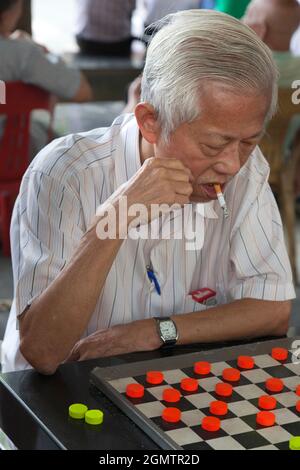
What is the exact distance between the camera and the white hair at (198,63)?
1.75 metres

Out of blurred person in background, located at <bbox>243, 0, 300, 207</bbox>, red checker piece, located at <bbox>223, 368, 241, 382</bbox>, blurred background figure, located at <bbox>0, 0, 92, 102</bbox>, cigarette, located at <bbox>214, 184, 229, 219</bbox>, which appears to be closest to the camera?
red checker piece, located at <bbox>223, 368, 241, 382</bbox>

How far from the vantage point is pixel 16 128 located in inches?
158

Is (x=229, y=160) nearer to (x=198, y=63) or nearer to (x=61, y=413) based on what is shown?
(x=198, y=63)

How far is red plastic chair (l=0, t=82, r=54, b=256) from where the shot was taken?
3.89 m

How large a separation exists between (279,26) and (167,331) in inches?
109

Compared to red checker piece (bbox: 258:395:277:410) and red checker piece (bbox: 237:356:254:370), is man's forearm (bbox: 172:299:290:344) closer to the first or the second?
red checker piece (bbox: 237:356:254:370)

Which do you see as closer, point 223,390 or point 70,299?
point 223,390

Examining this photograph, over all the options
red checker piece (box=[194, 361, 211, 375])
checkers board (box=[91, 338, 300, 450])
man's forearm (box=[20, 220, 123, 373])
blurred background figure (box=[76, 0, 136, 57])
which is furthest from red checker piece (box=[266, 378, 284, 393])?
blurred background figure (box=[76, 0, 136, 57])

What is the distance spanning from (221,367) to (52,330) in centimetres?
35

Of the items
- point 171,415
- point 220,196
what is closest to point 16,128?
point 220,196

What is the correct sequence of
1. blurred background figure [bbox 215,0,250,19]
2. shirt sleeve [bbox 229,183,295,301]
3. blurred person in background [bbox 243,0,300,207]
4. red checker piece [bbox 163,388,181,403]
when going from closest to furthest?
1. red checker piece [bbox 163,388,181,403]
2. shirt sleeve [bbox 229,183,295,301]
3. blurred person in background [bbox 243,0,300,207]
4. blurred background figure [bbox 215,0,250,19]

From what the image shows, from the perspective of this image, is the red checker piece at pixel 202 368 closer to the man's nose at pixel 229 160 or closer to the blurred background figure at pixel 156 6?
the man's nose at pixel 229 160

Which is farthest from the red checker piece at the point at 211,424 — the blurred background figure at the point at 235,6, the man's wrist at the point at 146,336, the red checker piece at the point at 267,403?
the blurred background figure at the point at 235,6

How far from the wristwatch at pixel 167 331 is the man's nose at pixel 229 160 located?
335 mm
